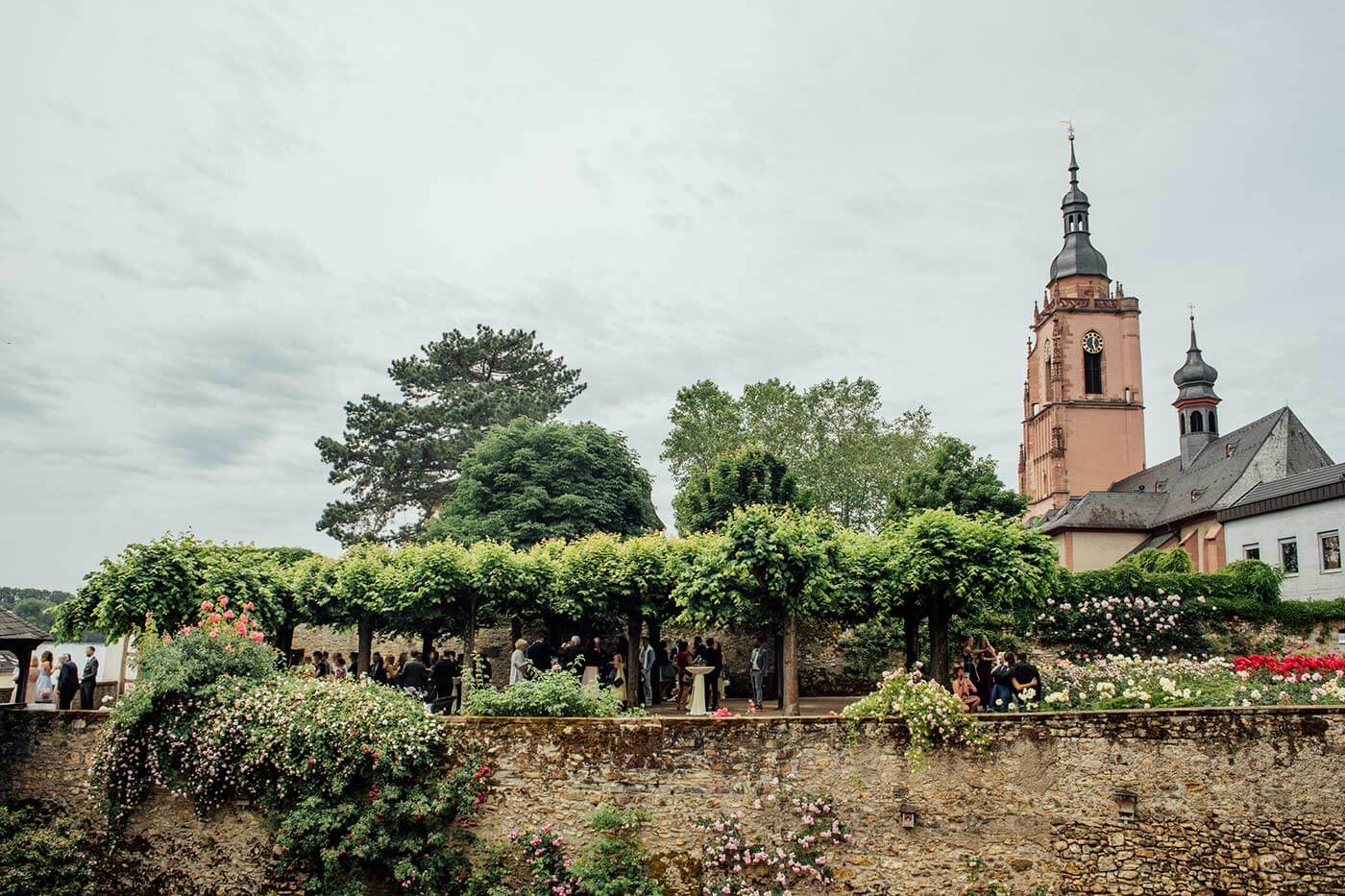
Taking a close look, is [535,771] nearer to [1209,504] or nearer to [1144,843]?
[1144,843]

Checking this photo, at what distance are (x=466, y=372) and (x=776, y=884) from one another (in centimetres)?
4089

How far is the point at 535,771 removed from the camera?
12938 mm

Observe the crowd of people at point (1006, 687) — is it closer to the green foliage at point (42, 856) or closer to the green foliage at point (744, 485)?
the green foliage at point (42, 856)

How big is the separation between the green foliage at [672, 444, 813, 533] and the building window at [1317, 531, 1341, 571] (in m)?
15.7

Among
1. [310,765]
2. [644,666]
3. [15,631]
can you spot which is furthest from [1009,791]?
[15,631]

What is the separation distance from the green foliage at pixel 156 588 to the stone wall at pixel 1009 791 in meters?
8.76

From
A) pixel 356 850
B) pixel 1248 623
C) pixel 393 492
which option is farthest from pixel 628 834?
pixel 393 492

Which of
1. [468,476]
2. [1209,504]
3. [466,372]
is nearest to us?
[468,476]

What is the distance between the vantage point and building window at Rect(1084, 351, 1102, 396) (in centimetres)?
6500

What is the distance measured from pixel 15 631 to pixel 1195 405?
55.6 meters

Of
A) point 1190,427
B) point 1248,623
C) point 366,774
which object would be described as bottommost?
point 366,774

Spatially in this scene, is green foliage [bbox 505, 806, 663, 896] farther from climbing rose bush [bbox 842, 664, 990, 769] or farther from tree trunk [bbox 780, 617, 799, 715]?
tree trunk [bbox 780, 617, 799, 715]

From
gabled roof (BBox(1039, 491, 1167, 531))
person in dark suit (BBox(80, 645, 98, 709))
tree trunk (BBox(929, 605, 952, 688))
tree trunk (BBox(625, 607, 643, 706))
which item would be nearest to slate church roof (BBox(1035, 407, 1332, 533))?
gabled roof (BBox(1039, 491, 1167, 531))

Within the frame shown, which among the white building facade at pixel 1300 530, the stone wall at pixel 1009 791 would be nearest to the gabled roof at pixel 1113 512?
the white building facade at pixel 1300 530
